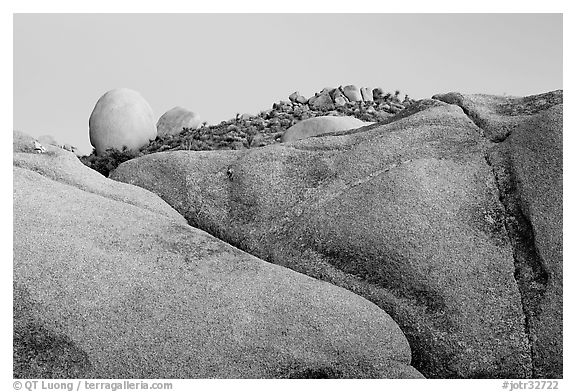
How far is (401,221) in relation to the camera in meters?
5.12

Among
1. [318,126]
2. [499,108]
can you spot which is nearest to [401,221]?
[499,108]

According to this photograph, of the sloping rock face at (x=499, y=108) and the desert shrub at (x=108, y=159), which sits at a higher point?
the sloping rock face at (x=499, y=108)

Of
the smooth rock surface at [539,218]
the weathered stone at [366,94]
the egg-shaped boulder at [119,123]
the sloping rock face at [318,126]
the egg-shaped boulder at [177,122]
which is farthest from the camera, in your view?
the weathered stone at [366,94]

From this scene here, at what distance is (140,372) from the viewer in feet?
14.3

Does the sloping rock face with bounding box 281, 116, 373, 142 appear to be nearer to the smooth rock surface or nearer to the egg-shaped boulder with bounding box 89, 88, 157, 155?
the egg-shaped boulder with bounding box 89, 88, 157, 155

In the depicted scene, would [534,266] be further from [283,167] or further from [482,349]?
[283,167]

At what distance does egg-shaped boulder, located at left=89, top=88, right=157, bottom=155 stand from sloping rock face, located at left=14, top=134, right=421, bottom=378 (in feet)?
23.6

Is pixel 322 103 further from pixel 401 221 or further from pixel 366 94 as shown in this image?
pixel 401 221

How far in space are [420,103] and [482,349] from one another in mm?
2839

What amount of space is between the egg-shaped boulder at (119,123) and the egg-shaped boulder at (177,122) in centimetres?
70

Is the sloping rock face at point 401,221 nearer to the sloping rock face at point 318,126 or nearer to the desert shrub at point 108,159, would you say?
the sloping rock face at point 318,126

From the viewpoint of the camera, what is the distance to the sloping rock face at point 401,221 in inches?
190

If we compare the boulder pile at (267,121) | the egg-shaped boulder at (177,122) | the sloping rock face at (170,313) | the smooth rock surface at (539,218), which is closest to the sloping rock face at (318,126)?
the boulder pile at (267,121)

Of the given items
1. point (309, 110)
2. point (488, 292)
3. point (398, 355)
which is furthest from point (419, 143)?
point (309, 110)
